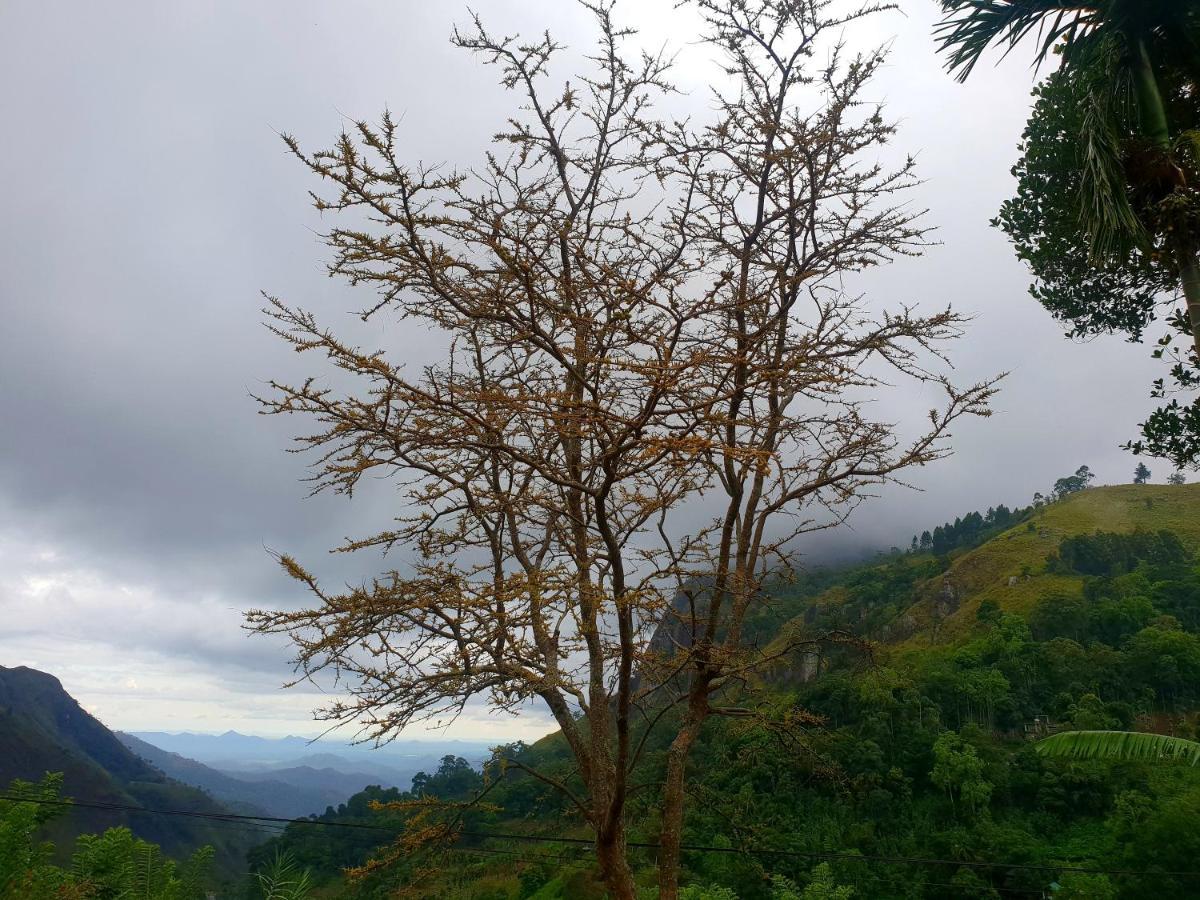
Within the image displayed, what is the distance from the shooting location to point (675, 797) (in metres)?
5.95

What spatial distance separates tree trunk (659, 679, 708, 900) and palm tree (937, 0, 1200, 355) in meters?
5.23

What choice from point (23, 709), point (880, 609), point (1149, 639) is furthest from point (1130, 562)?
point (23, 709)

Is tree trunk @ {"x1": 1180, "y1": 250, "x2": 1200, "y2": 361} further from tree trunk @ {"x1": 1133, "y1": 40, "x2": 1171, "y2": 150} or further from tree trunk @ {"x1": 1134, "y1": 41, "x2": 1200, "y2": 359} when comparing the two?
tree trunk @ {"x1": 1133, "y1": 40, "x2": 1171, "y2": 150}

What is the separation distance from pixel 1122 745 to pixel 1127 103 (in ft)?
19.5

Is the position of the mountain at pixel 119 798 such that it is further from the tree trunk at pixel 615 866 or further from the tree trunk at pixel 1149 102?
the tree trunk at pixel 1149 102

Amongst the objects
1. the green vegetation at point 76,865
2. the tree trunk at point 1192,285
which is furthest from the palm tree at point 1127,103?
the green vegetation at point 76,865

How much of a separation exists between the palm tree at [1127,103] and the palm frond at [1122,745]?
11.2 ft

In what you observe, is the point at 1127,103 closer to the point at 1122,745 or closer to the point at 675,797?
the point at 1122,745

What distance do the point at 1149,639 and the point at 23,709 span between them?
15767cm

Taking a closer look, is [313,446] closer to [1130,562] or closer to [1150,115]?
[1150,115]

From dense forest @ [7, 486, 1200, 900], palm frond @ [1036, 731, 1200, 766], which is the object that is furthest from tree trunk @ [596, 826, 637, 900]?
palm frond @ [1036, 731, 1200, 766]

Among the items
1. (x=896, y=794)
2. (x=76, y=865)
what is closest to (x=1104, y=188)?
(x=76, y=865)

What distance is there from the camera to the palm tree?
630 centimetres

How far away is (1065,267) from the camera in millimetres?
8156
